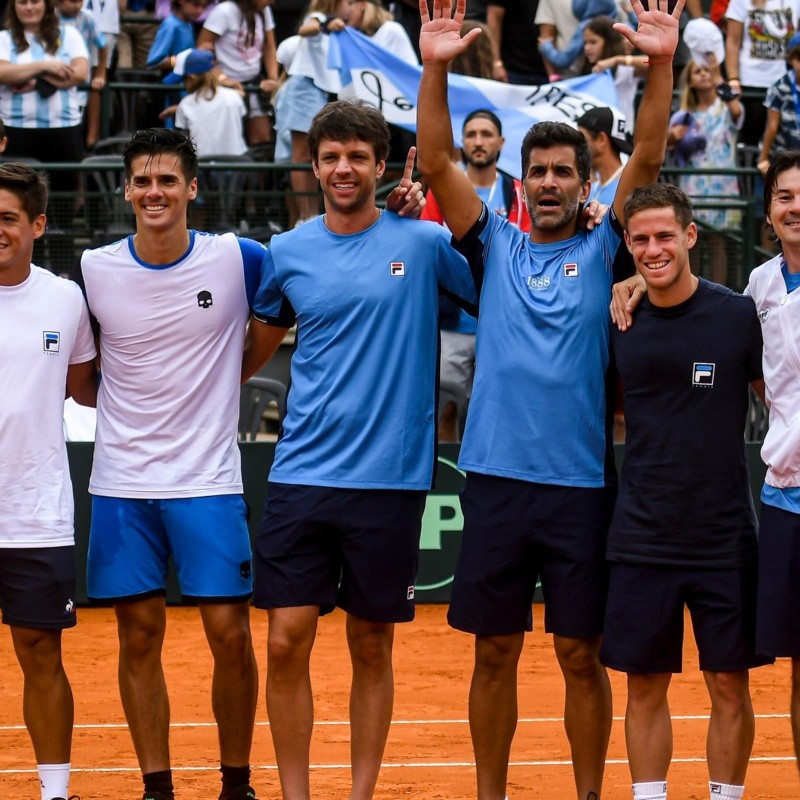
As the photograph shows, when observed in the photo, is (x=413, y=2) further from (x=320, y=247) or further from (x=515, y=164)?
(x=320, y=247)

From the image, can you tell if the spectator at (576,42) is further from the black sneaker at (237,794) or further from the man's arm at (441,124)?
the black sneaker at (237,794)

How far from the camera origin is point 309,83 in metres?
13.4

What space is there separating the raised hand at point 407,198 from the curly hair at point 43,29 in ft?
25.3

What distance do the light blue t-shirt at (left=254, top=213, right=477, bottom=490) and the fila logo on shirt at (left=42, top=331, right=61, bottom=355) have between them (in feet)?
2.93

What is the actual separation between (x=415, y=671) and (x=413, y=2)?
27.8ft

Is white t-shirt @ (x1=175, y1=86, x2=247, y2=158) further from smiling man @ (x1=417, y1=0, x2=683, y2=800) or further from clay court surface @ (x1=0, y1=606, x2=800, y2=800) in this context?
smiling man @ (x1=417, y1=0, x2=683, y2=800)

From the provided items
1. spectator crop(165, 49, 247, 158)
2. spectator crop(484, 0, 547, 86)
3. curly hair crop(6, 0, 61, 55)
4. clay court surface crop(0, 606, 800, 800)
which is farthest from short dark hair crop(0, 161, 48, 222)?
spectator crop(484, 0, 547, 86)

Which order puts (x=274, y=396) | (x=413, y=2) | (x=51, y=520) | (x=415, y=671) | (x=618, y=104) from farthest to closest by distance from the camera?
(x=413, y=2)
(x=618, y=104)
(x=274, y=396)
(x=415, y=671)
(x=51, y=520)

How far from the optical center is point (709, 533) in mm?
5570

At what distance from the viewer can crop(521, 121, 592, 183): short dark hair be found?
19.4 feet

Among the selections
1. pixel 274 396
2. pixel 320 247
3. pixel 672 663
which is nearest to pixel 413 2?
pixel 274 396

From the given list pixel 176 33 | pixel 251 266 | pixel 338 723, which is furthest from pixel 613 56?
pixel 251 266

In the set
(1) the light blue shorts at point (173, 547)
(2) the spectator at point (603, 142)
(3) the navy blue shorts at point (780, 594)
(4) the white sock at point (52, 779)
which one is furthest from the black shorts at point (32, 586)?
(2) the spectator at point (603, 142)

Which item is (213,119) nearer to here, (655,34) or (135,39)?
(135,39)
